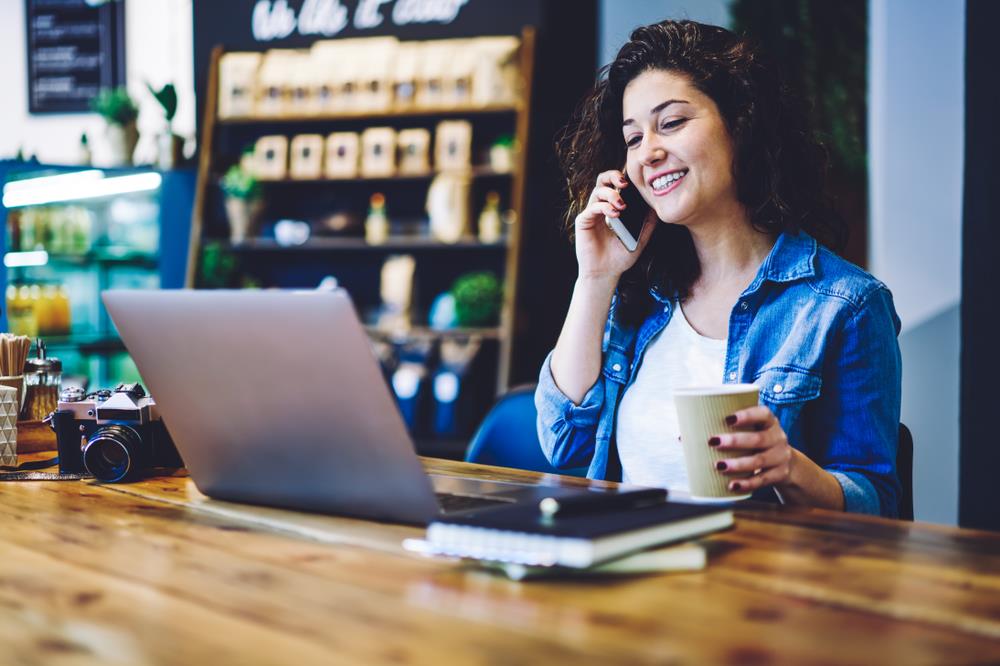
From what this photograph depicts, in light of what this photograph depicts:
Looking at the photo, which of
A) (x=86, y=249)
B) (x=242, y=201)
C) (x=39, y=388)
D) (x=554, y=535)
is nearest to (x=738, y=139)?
(x=554, y=535)

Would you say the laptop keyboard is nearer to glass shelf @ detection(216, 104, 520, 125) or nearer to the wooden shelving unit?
the wooden shelving unit

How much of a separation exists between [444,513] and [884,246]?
10.3 ft

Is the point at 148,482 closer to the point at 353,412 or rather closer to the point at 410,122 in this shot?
the point at 353,412

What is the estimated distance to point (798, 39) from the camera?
13.9 ft

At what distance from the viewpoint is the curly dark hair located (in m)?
1.73

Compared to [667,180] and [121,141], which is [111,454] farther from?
[121,141]

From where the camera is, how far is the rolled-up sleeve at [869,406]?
150 cm

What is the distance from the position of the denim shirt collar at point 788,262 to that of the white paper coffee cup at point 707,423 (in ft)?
1.70

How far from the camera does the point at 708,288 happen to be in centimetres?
180

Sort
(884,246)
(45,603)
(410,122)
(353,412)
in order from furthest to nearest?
(410,122) < (884,246) < (353,412) < (45,603)

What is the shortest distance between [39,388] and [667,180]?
1.12 metres

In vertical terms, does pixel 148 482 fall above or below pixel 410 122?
below

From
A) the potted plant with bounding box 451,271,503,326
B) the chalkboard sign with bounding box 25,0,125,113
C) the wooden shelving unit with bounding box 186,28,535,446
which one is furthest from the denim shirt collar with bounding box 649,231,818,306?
the chalkboard sign with bounding box 25,0,125,113

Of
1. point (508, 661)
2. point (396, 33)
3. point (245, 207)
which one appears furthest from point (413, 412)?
point (508, 661)
